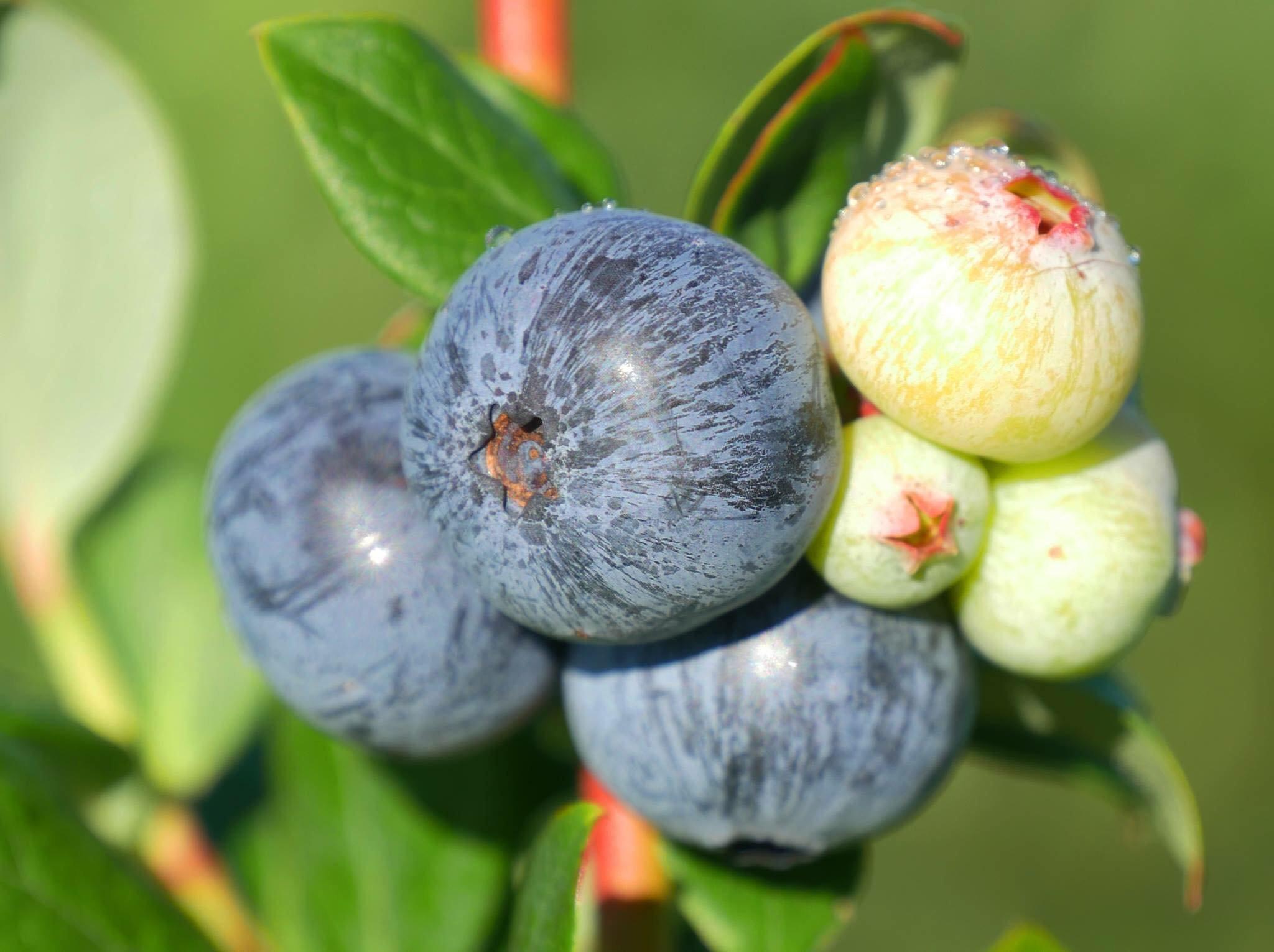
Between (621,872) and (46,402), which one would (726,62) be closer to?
(46,402)

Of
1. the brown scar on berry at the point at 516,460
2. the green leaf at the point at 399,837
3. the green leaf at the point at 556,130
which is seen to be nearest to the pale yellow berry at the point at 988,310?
the brown scar on berry at the point at 516,460

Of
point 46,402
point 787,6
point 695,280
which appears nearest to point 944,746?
point 695,280

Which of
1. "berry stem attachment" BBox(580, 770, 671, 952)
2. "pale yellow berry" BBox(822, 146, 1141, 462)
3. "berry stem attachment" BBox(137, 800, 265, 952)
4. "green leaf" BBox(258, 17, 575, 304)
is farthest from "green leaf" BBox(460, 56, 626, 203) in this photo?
"berry stem attachment" BBox(137, 800, 265, 952)

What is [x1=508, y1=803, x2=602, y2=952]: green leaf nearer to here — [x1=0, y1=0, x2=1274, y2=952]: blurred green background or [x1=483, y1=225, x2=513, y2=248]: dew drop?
[x1=483, y1=225, x2=513, y2=248]: dew drop

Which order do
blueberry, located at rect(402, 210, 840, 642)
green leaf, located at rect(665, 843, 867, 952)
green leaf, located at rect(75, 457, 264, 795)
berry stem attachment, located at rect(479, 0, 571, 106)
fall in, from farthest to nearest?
1. green leaf, located at rect(75, 457, 264, 795)
2. berry stem attachment, located at rect(479, 0, 571, 106)
3. green leaf, located at rect(665, 843, 867, 952)
4. blueberry, located at rect(402, 210, 840, 642)

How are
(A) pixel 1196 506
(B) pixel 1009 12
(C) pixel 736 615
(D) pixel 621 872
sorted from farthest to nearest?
(B) pixel 1009 12 → (A) pixel 1196 506 → (D) pixel 621 872 → (C) pixel 736 615
